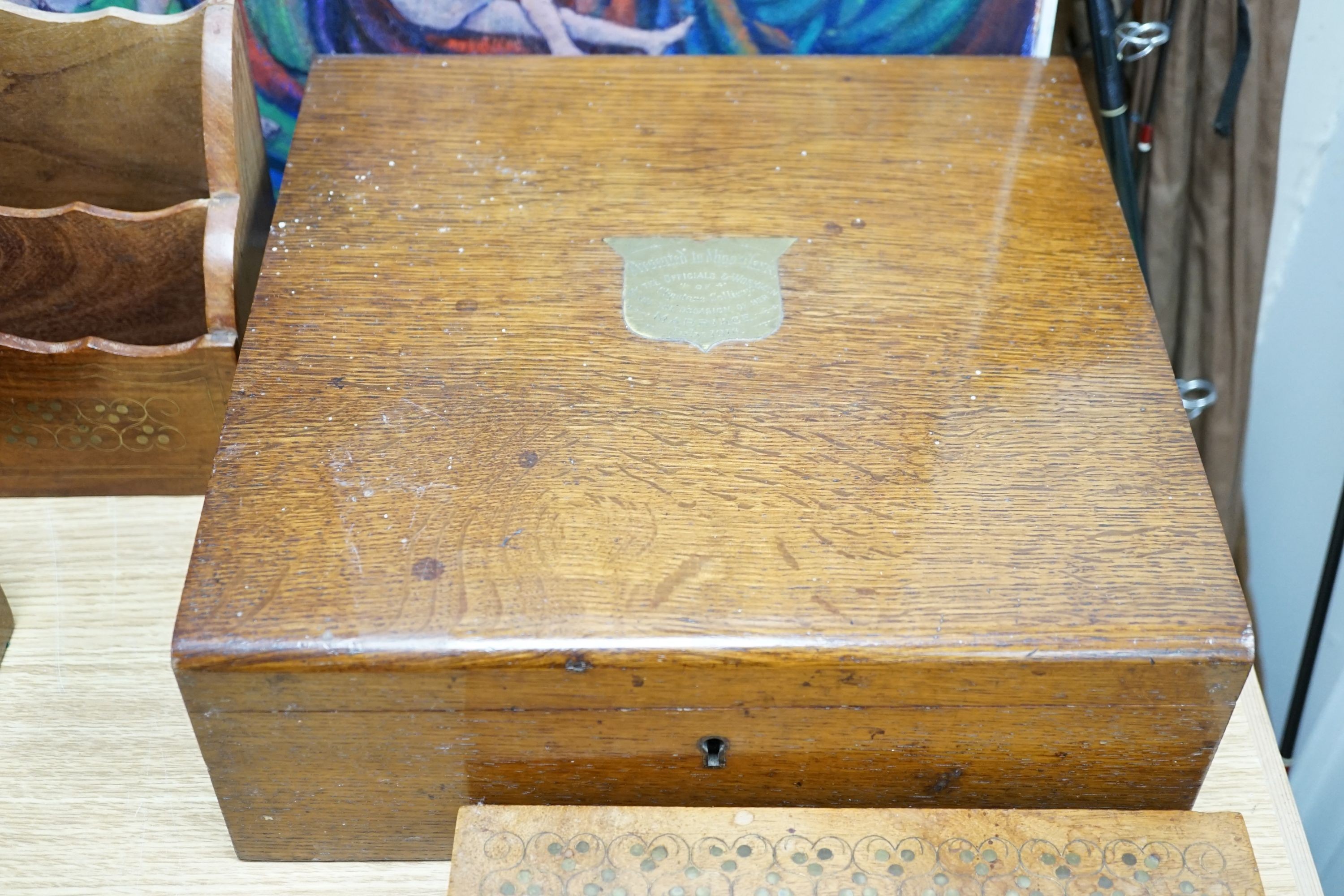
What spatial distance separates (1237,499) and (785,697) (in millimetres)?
687

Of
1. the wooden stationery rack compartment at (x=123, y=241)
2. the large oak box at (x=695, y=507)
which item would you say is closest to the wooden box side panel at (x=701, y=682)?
the large oak box at (x=695, y=507)

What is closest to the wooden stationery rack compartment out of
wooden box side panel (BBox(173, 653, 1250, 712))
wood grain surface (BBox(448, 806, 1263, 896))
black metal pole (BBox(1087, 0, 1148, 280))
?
wooden box side panel (BBox(173, 653, 1250, 712))

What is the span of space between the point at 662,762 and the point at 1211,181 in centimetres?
64

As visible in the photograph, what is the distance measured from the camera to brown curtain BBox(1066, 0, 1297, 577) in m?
0.96

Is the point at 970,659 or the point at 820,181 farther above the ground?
the point at 820,181

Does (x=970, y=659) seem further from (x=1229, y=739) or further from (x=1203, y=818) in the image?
(x=1229, y=739)

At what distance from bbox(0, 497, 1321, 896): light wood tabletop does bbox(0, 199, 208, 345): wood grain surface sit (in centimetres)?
12

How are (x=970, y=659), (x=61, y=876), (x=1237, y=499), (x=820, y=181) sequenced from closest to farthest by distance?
(x=970, y=659) < (x=61, y=876) < (x=820, y=181) < (x=1237, y=499)

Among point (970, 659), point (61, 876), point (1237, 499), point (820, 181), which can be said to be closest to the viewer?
point (970, 659)

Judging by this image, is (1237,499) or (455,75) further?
(1237,499)

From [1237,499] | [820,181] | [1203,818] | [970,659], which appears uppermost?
[820,181]

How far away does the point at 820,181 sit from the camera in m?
0.90

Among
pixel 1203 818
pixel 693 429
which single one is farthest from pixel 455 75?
pixel 1203 818

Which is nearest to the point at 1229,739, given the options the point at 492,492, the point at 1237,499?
the point at 1237,499
